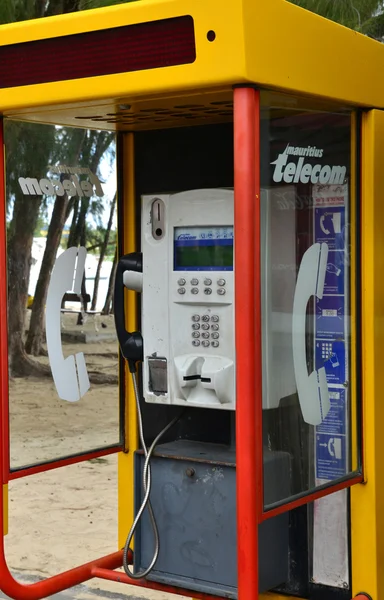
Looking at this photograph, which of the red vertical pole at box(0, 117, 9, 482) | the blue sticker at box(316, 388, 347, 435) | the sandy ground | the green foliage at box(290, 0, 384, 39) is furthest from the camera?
the green foliage at box(290, 0, 384, 39)

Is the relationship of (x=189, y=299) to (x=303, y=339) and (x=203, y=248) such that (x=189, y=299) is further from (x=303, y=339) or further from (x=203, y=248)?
(x=303, y=339)

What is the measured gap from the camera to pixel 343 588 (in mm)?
3027

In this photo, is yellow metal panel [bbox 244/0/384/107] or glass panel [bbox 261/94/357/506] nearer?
yellow metal panel [bbox 244/0/384/107]

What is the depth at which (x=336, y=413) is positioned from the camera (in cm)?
286

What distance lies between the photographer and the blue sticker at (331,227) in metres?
2.87

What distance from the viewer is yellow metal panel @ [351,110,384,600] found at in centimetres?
281

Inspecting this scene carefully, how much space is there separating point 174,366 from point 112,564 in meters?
0.89

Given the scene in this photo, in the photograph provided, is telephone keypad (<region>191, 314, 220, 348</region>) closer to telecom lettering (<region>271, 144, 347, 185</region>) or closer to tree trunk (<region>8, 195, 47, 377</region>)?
telecom lettering (<region>271, 144, 347, 185</region>)

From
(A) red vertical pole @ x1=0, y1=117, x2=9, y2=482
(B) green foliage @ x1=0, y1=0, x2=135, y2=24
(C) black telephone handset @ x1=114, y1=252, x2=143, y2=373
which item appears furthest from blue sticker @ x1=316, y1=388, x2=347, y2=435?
(B) green foliage @ x1=0, y1=0, x2=135, y2=24

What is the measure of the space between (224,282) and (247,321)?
0.59 meters

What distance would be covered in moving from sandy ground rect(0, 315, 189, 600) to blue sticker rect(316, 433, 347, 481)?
3.02 ft

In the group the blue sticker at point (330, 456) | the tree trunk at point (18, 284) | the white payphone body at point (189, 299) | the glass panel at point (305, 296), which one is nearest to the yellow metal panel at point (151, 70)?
the glass panel at point (305, 296)

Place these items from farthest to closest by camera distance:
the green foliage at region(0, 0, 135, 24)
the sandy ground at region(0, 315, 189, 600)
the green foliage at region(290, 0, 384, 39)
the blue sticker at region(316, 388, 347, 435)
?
1. the green foliage at region(0, 0, 135, 24)
2. the green foliage at region(290, 0, 384, 39)
3. the sandy ground at region(0, 315, 189, 600)
4. the blue sticker at region(316, 388, 347, 435)

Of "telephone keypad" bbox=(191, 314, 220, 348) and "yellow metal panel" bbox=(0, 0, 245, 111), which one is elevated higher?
"yellow metal panel" bbox=(0, 0, 245, 111)
